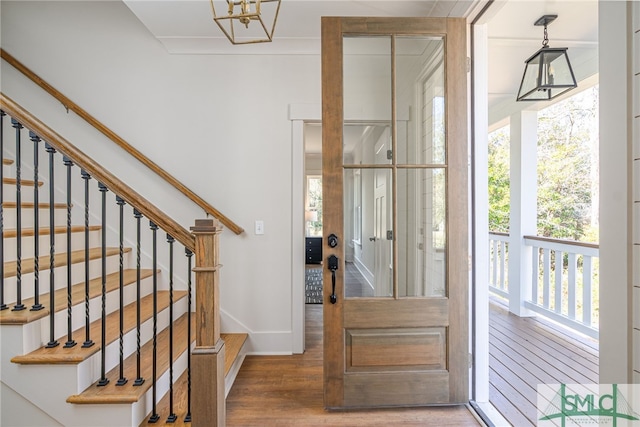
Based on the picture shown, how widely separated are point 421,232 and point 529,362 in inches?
61.9

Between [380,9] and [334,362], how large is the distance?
2.41 metres

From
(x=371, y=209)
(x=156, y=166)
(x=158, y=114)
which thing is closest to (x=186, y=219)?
(x=156, y=166)

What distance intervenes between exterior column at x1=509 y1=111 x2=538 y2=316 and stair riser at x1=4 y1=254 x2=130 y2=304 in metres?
4.12

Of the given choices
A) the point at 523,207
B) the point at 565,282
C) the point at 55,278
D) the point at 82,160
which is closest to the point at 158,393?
the point at 55,278

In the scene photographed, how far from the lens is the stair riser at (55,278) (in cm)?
169

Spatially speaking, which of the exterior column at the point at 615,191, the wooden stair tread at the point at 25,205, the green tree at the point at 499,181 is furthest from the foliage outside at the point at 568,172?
the wooden stair tread at the point at 25,205

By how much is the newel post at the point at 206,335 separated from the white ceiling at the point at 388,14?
5.59 feet

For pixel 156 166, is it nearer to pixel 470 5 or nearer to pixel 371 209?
pixel 371 209

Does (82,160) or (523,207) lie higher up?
(82,160)

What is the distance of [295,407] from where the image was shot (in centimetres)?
197

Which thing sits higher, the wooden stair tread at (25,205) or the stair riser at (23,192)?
the stair riser at (23,192)

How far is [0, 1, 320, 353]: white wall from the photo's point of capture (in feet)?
8.74

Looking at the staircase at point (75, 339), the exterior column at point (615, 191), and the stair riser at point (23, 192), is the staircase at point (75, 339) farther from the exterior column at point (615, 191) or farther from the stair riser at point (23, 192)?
the exterior column at point (615, 191)

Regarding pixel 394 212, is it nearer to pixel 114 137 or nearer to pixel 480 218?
pixel 480 218
